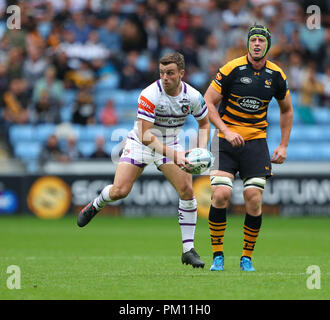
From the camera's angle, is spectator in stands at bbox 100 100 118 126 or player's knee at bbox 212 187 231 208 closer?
player's knee at bbox 212 187 231 208

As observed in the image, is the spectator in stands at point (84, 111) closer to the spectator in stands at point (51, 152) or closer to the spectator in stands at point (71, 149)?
the spectator in stands at point (71, 149)

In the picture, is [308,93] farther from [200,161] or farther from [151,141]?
[200,161]

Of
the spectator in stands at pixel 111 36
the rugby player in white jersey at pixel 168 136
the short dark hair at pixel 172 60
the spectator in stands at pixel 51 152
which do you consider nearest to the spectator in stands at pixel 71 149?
the spectator in stands at pixel 51 152

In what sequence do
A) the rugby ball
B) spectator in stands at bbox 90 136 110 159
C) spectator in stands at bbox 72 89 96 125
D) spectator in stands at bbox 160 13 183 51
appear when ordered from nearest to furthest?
the rugby ball < spectator in stands at bbox 90 136 110 159 < spectator in stands at bbox 72 89 96 125 < spectator in stands at bbox 160 13 183 51

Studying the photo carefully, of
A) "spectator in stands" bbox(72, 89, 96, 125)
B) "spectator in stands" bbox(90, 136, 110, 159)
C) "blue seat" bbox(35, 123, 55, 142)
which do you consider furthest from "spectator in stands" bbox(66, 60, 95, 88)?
"spectator in stands" bbox(90, 136, 110, 159)

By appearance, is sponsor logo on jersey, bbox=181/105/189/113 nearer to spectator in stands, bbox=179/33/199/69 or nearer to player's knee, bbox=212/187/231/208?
player's knee, bbox=212/187/231/208

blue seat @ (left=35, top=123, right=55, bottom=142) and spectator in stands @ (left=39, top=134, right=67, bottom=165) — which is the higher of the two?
blue seat @ (left=35, top=123, right=55, bottom=142)

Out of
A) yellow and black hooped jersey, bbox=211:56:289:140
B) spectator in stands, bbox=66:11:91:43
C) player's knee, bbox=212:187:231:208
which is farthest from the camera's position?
spectator in stands, bbox=66:11:91:43

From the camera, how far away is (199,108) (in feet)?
28.9

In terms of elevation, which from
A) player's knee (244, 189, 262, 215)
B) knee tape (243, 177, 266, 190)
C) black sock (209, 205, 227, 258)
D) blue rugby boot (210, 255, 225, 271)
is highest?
knee tape (243, 177, 266, 190)

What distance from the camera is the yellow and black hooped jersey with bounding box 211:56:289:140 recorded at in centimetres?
847

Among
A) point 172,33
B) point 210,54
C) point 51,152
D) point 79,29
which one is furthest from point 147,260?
point 172,33

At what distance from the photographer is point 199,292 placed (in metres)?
6.75

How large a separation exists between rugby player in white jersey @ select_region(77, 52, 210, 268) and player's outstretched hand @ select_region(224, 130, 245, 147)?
0.50m
